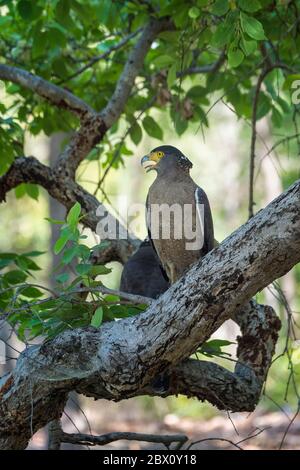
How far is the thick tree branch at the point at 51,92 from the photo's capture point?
5.11 metres

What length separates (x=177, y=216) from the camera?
14.9ft

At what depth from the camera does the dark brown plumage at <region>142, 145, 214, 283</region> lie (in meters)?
4.52

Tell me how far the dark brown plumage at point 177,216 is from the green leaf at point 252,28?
1148 millimetres

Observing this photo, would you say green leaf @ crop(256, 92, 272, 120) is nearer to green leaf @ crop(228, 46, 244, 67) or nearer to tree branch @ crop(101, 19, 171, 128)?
tree branch @ crop(101, 19, 171, 128)

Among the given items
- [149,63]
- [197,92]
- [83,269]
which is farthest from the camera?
[149,63]

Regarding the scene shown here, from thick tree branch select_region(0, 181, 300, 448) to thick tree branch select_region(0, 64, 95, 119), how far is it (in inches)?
79.6

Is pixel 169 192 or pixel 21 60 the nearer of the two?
pixel 169 192

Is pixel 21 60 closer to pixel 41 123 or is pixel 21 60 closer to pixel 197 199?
pixel 41 123

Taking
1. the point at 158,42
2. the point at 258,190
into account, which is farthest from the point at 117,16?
the point at 258,190

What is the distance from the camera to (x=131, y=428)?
13438 millimetres

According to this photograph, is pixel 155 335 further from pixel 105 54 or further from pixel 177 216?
pixel 105 54

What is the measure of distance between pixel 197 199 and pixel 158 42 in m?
2.05

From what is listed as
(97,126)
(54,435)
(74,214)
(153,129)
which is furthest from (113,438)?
(153,129)

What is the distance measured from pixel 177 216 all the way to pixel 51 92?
133cm
